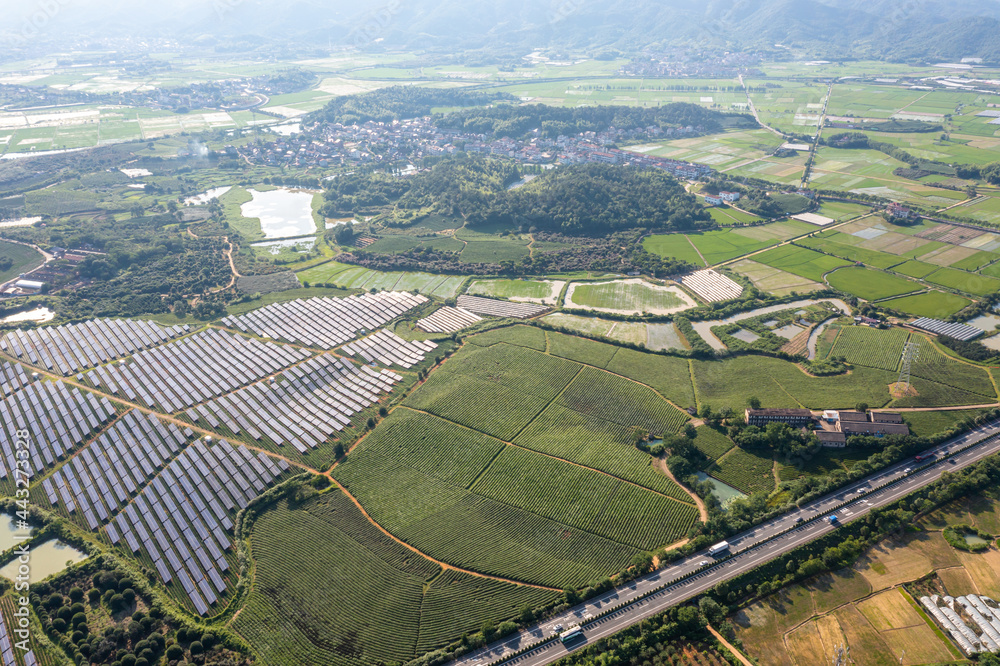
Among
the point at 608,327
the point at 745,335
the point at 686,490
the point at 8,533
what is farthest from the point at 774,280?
the point at 8,533

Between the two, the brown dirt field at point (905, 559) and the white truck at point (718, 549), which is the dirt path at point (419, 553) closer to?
the white truck at point (718, 549)

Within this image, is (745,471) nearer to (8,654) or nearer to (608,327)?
(608,327)

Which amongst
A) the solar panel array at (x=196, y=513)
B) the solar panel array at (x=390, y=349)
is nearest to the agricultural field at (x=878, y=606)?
the solar panel array at (x=196, y=513)

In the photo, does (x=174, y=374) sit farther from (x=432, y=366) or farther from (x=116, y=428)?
(x=432, y=366)

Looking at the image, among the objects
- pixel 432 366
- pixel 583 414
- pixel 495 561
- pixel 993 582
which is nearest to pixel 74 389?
pixel 432 366

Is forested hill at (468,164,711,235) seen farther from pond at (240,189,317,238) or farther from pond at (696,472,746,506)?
pond at (696,472,746,506)

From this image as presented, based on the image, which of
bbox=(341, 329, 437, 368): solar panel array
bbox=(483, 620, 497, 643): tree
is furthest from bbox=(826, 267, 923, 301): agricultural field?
bbox=(483, 620, 497, 643): tree
